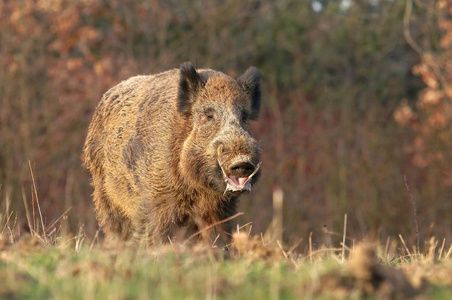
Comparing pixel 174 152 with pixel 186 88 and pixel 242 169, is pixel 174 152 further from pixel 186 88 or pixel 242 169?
pixel 242 169

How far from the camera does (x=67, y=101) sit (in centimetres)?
1769

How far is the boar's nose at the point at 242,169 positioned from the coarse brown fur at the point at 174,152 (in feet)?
0.05

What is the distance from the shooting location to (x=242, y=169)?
738 centimetres

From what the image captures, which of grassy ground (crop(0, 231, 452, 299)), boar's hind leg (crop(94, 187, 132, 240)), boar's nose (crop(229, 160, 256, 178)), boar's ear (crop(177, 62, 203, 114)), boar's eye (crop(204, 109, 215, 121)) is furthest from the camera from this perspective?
boar's hind leg (crop(94, 187, 132, 240))

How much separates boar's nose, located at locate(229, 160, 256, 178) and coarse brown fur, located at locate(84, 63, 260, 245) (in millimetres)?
14

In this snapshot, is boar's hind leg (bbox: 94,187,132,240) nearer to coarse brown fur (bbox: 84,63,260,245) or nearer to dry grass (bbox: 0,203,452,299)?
coarse brown fur (bbox: 84,63,260,245)

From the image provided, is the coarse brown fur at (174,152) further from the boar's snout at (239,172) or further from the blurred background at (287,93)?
the blurred background at (287,93)

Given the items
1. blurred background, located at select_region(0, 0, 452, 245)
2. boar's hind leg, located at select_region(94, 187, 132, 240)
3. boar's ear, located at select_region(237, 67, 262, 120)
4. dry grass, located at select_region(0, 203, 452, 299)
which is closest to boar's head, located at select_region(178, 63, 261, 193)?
boar's ear, located at select_region(237, 67, 262, 120)

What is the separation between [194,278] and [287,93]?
55.0ft

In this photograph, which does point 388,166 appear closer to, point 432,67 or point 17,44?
point 432,67

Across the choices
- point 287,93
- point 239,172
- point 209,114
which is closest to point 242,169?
point 239,172

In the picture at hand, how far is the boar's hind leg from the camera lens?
8984mm

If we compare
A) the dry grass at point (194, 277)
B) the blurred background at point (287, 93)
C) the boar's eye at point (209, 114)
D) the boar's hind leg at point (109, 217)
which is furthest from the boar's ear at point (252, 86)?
the blurred background at point (287, 93)

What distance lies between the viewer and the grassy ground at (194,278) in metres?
4.00
